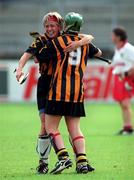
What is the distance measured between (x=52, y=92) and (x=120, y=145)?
153 inches

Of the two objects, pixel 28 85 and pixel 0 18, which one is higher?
pixel 0 18

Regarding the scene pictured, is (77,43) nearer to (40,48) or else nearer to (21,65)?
(40,48)

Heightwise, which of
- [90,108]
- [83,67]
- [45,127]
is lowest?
[90,108]

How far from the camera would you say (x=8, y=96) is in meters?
23.7

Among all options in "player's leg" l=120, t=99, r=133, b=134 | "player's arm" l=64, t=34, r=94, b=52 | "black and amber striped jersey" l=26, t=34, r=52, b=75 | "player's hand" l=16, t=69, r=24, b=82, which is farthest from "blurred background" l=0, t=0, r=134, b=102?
"player's hand" l=16, t=69, r=24, b=82

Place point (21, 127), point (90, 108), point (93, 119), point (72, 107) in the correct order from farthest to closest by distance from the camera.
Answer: point (90, 108) → point (93, 119) → point (21, 127) → point (72, 107)

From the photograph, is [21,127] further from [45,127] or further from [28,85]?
[28,85]

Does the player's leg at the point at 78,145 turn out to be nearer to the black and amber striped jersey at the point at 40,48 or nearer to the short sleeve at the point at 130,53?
the black and amber striped jersey at the point at 40,48

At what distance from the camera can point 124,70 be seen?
1458 cm

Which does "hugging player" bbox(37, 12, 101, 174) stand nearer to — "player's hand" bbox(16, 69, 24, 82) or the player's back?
the player's back

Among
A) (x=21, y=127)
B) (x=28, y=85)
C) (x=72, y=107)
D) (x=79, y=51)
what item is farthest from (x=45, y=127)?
(x=28, y=85)

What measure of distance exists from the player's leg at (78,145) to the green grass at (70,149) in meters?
0.10

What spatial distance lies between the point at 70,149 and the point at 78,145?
2.85 metres

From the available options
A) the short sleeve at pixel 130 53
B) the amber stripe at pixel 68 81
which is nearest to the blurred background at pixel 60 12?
the short sleeve at pixel 130 53
